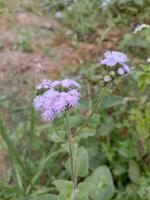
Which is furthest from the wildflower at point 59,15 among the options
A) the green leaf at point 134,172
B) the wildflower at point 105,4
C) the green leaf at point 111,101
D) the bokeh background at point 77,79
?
the green leaf at point 134,172

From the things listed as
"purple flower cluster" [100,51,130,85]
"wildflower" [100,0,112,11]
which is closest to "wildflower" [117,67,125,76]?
"purple flower cluster" [100,51,130,85]

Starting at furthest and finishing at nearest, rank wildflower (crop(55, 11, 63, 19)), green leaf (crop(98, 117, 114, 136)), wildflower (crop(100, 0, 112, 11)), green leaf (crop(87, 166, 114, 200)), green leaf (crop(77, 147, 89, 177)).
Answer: wildflower (crop(55, 11, 63, 19))
wildflower (crop(100, 0, 112, 11))
green leaf (crop(98, 117, 114, 136))
green leaf (crop(87, 166, 114, 200))
green leaf (crop(77, 147, 89, 177))

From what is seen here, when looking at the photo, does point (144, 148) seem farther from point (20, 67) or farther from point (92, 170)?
point (20, 67)

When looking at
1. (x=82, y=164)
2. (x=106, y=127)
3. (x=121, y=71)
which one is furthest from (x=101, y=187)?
(x=121, y=71)

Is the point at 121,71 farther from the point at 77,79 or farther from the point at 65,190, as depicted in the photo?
the point at 77,79

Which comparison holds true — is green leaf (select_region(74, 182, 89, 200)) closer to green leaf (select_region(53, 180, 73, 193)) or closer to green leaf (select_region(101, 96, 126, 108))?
green leaf (select_region(53, 180, 73, 193))

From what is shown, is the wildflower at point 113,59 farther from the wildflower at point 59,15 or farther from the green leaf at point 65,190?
the wildflower at point 59,15
